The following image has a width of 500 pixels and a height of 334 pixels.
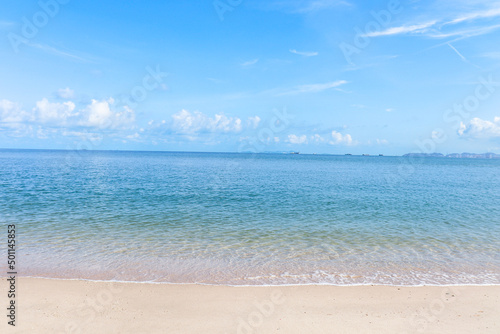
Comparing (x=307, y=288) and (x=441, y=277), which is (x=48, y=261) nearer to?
(x=307, y=288)

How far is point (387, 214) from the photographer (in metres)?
26.8

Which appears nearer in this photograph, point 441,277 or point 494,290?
point 494,290

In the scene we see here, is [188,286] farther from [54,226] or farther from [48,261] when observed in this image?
[54,226]

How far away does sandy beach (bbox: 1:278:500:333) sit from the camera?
29.9ft

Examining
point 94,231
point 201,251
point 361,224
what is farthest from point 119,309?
point 361,224

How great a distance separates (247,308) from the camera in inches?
408

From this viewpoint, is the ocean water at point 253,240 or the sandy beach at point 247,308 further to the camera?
the ocean water at point 253,240

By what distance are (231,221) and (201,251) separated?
6.90m

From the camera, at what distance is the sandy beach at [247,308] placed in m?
9.12

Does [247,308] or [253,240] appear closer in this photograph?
[247,308]

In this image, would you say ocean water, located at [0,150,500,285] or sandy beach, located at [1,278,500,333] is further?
ocean water, located at [0,150,500,285]

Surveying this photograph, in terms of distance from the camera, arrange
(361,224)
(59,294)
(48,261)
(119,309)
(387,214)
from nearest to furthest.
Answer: (119,309) < (59,294) < (48,261) < (361,224) < (387,214)

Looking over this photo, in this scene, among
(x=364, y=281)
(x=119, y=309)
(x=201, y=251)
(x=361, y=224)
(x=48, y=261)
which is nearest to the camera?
(x=119, y=309)

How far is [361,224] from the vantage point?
74.4 ft
